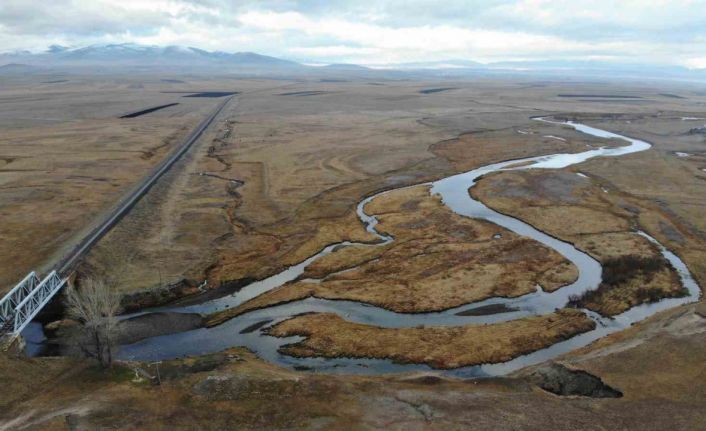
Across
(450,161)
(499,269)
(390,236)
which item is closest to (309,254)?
(390,236)

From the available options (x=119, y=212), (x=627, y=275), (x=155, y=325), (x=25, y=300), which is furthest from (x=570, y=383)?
(x=119, y=212)

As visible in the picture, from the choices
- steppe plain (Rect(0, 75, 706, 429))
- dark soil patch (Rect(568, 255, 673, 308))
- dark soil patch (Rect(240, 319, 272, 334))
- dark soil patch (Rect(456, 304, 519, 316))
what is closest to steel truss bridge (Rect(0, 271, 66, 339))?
steppe plain (Rect(0, 75, 706, 429))

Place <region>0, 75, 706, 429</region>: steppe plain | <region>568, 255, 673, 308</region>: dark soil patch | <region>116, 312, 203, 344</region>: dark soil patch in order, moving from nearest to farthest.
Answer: <region>0, 75, 706, 429</region>: steppe plain < <region>116, 312, 203, 344</region>: dark soil patch < <region>568, 255, 673, 308</region>: dark soil patch

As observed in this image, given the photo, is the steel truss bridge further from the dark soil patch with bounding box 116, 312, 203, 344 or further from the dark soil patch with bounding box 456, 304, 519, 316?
the dark soil patch with bounding box 456, 304, 519, 316

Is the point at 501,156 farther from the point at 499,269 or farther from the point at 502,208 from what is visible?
the point at 499,269

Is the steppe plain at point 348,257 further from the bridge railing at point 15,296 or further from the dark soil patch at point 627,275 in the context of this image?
the bridge railing at point 15,296

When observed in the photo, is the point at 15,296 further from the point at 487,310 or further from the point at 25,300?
the point at 487,310
